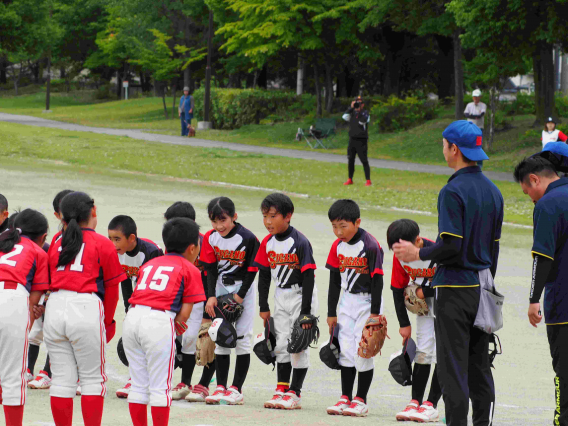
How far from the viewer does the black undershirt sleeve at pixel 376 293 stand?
5.98 metres

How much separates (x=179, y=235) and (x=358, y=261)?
1607 mm

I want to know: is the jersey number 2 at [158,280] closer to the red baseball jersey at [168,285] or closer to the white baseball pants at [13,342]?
the red baseball jersey at [168,285]

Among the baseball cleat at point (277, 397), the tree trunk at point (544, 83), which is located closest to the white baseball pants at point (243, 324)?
the baseball cleat at point (277, 397)

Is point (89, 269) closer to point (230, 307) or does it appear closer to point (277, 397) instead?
point (230, 307)

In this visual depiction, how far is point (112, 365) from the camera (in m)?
7.20

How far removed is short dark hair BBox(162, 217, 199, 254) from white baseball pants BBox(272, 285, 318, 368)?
139 centimetres

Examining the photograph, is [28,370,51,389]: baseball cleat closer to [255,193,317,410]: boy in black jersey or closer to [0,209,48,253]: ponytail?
[0,209,48,253]: ponytail

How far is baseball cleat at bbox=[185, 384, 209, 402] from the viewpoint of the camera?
6.27m

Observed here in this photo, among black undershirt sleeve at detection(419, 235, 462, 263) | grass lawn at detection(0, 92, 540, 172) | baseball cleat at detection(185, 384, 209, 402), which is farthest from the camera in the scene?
grass lawn at detection(0, 92, 540, 172)

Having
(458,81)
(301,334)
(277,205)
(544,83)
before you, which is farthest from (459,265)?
(458,81)

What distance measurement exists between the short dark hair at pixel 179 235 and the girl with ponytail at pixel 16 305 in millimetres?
819

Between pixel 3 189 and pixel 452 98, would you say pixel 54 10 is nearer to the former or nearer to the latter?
pixel 452 98

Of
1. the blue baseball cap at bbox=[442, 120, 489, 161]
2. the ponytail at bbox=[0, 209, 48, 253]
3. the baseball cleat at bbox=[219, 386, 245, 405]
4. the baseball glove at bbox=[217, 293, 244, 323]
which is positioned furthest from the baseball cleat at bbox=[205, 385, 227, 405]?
the blue baseball cap at bbox=[442, 120, 489, 161]

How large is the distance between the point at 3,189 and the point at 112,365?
452 inches
